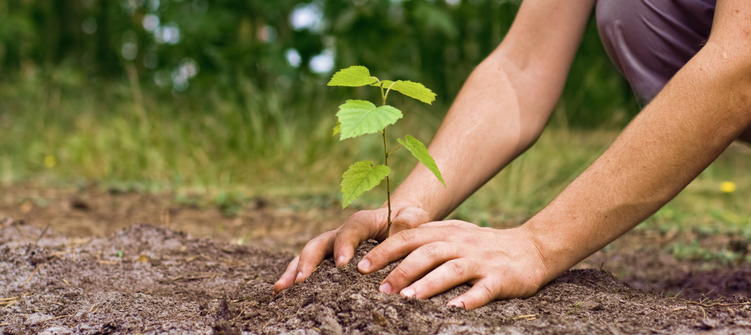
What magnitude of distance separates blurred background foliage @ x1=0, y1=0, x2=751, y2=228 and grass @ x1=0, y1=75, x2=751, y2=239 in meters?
0.01

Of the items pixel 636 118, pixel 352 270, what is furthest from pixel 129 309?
pixel 636 118

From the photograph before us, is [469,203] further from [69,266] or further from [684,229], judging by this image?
[69,266]

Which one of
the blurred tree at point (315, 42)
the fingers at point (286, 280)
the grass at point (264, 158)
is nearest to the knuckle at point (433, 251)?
the fingers at point (286, 280)

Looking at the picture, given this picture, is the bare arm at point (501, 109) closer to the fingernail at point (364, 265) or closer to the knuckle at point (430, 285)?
the fingernail at point (364, 265)

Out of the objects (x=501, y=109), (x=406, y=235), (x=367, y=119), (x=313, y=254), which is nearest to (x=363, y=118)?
(x=367, y=119)

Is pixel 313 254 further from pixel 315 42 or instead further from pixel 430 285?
pixel 315 42

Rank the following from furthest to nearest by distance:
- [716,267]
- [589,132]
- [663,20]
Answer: [589,132], [716,267], [663,20]

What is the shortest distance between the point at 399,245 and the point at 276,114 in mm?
2915

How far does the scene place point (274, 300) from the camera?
1.23 meters

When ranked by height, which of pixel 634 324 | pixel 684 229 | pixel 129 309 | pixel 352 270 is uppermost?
pixel 129 309

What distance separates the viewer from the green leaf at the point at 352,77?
106cm

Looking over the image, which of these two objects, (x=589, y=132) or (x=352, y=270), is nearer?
(x=352, y=270)

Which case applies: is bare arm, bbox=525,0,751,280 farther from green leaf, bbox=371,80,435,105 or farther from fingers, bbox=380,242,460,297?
green leaf, bbox=371,80,435,105

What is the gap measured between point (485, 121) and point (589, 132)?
347 cm
